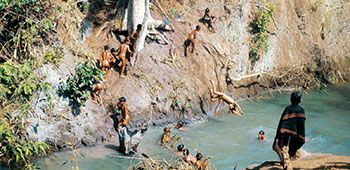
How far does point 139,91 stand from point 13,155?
456 cm

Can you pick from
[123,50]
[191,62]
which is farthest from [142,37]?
[191,62]

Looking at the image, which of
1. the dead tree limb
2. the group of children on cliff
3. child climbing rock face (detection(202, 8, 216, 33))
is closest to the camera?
the group of children on cliff

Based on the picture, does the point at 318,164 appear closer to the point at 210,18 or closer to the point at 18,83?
the point at 18,83

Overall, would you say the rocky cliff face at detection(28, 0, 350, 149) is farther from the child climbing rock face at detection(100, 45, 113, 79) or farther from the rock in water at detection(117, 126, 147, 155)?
the rock in water at detection(117, 126, 147, 155)

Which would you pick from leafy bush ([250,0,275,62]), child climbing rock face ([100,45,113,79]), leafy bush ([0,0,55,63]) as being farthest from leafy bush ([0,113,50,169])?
leafy bush ([250,0,275,62])

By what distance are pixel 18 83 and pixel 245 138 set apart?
6820 mm

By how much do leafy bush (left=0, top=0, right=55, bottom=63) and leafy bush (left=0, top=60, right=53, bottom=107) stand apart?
0.85 m

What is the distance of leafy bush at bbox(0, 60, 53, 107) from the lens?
934 centimetres

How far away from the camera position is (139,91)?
40.4 feet

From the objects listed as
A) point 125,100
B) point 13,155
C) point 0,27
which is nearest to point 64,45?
point 0,27

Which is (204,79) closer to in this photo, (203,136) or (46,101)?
(203,136)

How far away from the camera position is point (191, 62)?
46.8ft

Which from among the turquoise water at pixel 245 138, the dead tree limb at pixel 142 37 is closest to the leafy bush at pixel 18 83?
the turquoise water at pixel 245 138

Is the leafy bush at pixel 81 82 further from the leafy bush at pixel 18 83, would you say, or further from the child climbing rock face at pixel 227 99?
the child climbing rock face at pixel 227 99
